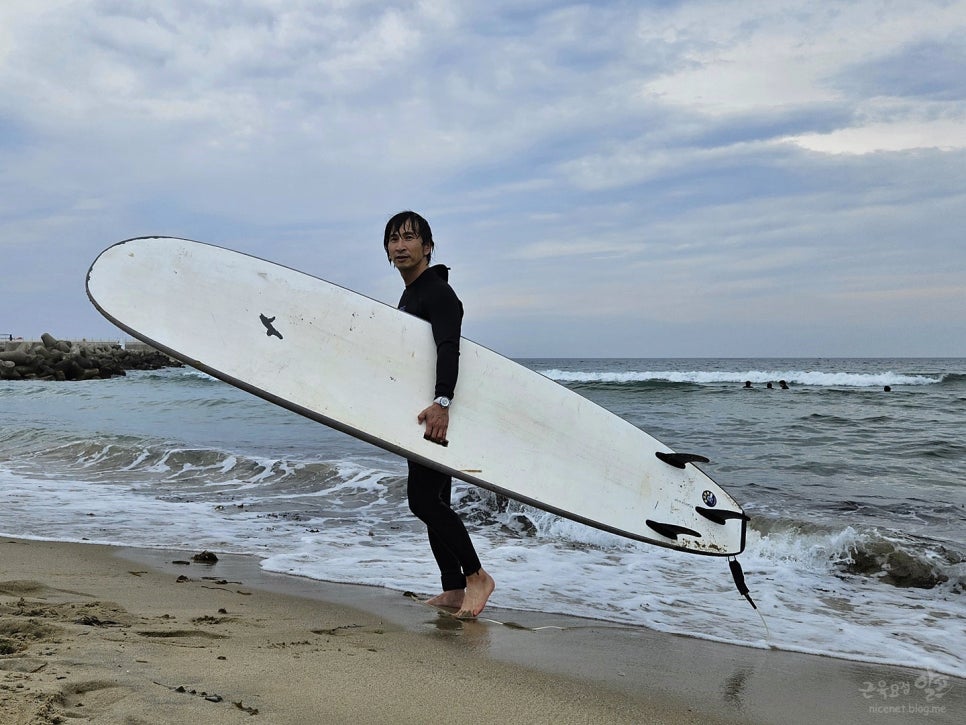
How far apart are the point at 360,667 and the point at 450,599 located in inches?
37.4

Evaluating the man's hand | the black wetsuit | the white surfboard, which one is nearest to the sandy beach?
the black wetsuit

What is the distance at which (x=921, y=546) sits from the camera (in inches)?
170

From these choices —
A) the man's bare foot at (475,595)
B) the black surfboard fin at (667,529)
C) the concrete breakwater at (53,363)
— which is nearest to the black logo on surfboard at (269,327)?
the man's bare foot at (475,595)

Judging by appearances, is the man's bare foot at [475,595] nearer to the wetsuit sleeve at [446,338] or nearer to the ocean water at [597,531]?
the ocean water at [597,531]

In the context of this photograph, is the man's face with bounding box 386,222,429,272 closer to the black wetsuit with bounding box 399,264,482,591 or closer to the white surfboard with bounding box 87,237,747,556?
the black wetsuit with bounding box 399,264,482,591

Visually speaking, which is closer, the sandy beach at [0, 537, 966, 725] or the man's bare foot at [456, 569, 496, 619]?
the sandy beach at [0, 537, 966, 725]

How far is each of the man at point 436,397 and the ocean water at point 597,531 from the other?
12.6 inches

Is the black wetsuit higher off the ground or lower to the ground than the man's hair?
lower

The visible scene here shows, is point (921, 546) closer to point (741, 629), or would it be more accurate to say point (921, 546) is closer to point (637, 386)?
point (741, 629)

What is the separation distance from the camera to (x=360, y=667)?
2.17 meters

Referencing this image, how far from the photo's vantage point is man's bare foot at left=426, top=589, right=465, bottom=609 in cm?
308

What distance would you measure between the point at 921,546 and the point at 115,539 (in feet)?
15.4

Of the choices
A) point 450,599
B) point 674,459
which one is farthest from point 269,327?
point 674,459

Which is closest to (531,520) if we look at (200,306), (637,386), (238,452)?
(200,306)
